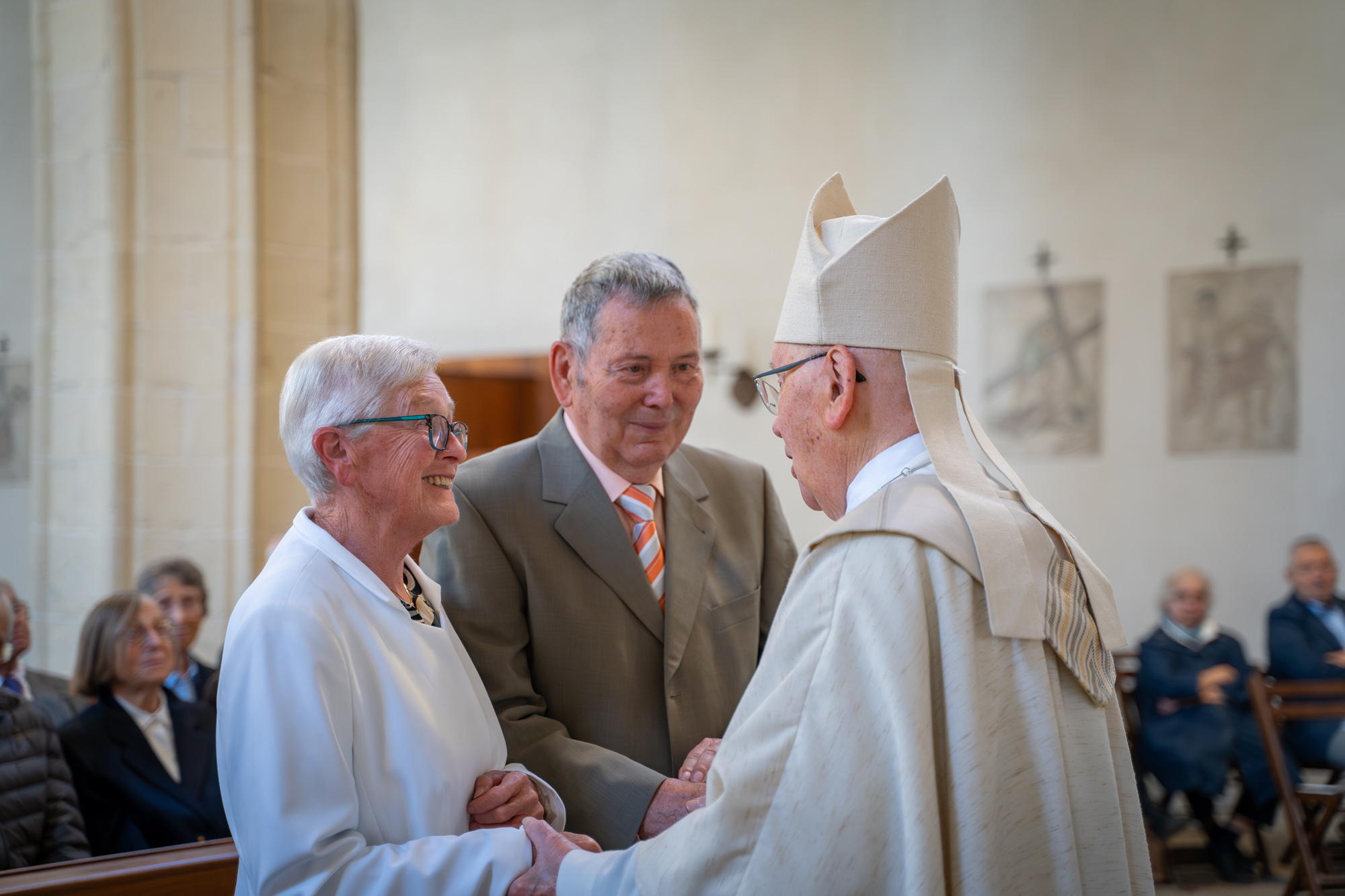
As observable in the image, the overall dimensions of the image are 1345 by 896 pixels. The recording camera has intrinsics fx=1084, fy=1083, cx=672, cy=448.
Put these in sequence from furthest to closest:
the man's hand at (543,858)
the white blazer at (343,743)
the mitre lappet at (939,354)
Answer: the man's hand at (543,858) < the white blazer at (343,743) < the mitre lappet at (939,354)

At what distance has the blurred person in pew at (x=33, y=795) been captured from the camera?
9.43 feet

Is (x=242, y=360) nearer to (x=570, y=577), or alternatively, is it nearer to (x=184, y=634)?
(x=184, y=634)

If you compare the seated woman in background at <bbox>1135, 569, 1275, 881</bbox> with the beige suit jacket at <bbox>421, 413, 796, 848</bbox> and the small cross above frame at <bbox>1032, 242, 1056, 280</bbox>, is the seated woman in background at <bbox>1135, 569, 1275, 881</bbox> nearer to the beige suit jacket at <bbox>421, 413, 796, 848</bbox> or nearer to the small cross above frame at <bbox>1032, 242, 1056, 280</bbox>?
the small cross above frame at <bbox>1032, 242, 1056, 280</bbox>

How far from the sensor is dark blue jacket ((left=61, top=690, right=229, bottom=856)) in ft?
10.7

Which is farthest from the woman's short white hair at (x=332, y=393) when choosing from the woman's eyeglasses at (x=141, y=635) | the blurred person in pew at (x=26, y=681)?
the woman's eyeglasses at (x=141, y=635)

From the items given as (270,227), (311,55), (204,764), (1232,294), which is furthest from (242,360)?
(1232,294)

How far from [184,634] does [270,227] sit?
272 cm

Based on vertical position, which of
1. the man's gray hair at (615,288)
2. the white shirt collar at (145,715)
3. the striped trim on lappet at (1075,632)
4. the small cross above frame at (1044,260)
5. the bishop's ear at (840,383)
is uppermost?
the small cross above frame at (1044,260)

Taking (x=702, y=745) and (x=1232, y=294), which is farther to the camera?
(x=1232, y=294)

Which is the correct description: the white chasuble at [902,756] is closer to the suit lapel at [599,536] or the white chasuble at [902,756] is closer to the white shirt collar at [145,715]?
the suit lapel at [599,536]

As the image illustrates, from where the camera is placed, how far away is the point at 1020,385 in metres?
6.26

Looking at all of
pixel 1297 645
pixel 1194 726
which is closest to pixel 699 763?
pixel 1194 726

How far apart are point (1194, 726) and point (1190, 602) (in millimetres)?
635

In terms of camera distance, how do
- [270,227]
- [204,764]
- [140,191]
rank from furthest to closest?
[270,227] → [140,191] → [204,764]
